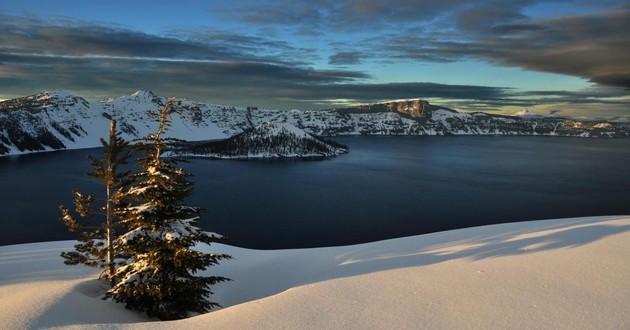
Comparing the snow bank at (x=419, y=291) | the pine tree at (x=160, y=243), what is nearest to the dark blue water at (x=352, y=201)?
the snow bank at (x=419, y=291)

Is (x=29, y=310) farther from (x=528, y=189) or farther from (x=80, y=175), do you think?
(x=80, y=175)

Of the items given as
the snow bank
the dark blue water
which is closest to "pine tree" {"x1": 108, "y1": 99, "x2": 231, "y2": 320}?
the snow bank

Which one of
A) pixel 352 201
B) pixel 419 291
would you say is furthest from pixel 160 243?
pixel 352 201

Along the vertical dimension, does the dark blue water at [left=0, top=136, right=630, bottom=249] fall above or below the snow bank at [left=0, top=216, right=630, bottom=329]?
below

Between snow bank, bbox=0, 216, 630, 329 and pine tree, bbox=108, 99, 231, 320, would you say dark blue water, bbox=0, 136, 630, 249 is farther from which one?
pine tree, bbox=108, 99, 231, 320

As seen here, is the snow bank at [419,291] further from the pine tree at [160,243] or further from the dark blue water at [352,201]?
the dark blue water at [352,201]

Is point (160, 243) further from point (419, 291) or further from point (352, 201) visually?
point (352, 201)

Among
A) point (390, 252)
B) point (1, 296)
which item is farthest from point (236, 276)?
point (1, 296)
